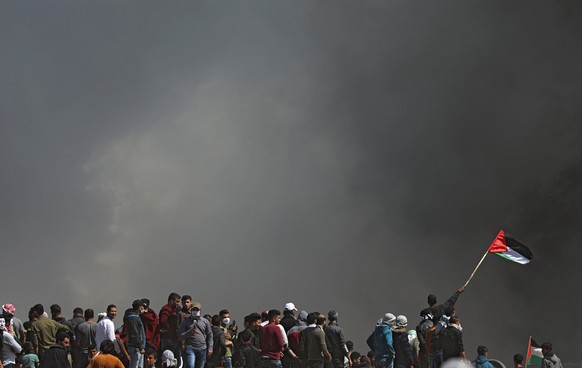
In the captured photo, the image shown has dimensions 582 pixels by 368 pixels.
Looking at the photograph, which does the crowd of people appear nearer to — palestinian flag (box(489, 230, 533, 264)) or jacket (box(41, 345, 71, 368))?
jacket (box(41, 345, 71, 368))

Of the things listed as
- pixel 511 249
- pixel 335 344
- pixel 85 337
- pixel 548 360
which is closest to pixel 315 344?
pixel 335 344

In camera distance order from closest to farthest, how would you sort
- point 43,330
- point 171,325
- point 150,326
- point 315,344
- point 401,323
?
point 43,330
point 315,344
point 401,323
point 171,325
point 150,326

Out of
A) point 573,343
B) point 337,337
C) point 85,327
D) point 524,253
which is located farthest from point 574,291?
point 85,327

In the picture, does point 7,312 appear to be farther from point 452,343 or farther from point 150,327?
point 452,343

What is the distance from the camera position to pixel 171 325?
18.5 meters

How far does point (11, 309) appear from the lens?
56.5 feet

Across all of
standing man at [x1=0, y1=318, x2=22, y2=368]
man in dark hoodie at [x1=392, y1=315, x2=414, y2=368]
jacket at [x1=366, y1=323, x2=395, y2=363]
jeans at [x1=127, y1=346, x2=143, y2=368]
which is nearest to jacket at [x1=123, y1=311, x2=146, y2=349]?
jeans at [x1=127, y1=346, x2=143, y2=368]

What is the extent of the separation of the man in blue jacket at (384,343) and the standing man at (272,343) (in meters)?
2.03

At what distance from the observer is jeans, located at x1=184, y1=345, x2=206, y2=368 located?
1828cm

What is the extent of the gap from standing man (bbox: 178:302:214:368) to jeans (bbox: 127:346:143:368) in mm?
988

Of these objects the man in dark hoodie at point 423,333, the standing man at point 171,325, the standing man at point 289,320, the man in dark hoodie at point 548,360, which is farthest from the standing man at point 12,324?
the man in dark hoodie at point 548,360

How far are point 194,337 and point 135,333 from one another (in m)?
1.38

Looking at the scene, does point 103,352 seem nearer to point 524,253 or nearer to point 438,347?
point 438,347

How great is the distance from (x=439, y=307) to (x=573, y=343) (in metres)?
24.1
